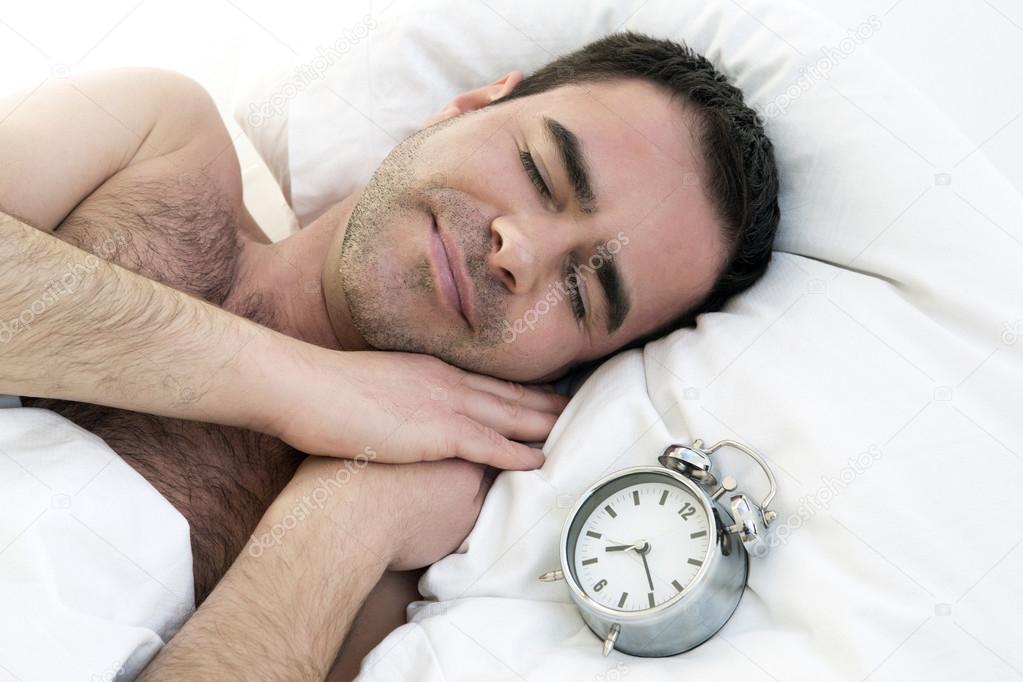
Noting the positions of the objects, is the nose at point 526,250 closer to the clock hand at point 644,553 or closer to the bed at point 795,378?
the bed at point 795,378

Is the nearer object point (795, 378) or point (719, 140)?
point (795, 378)

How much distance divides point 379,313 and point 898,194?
0.96 m

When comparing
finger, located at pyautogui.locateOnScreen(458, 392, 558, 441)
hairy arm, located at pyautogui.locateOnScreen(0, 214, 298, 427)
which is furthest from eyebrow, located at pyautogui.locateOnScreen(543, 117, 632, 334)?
hairy arm, located at pyautogui.locateOnScreen(0, 214, 298, 427)

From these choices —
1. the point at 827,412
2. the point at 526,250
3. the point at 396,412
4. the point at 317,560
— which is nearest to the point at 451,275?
the point at 526,250

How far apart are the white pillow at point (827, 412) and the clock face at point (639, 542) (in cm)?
9

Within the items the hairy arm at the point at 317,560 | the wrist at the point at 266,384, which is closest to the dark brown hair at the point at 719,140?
the hairy arm at the point at 317,560

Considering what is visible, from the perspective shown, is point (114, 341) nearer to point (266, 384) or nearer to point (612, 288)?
point (266, 384)

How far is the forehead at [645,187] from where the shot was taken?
5.22ft

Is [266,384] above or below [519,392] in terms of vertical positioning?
above

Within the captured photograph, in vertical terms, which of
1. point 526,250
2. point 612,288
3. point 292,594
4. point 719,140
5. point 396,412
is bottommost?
point 292,594

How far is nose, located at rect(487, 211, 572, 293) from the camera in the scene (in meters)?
1.49

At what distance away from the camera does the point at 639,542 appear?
1.30 m

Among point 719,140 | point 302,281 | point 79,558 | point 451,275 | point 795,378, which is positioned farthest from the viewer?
point 302,281

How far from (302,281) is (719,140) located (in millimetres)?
872
